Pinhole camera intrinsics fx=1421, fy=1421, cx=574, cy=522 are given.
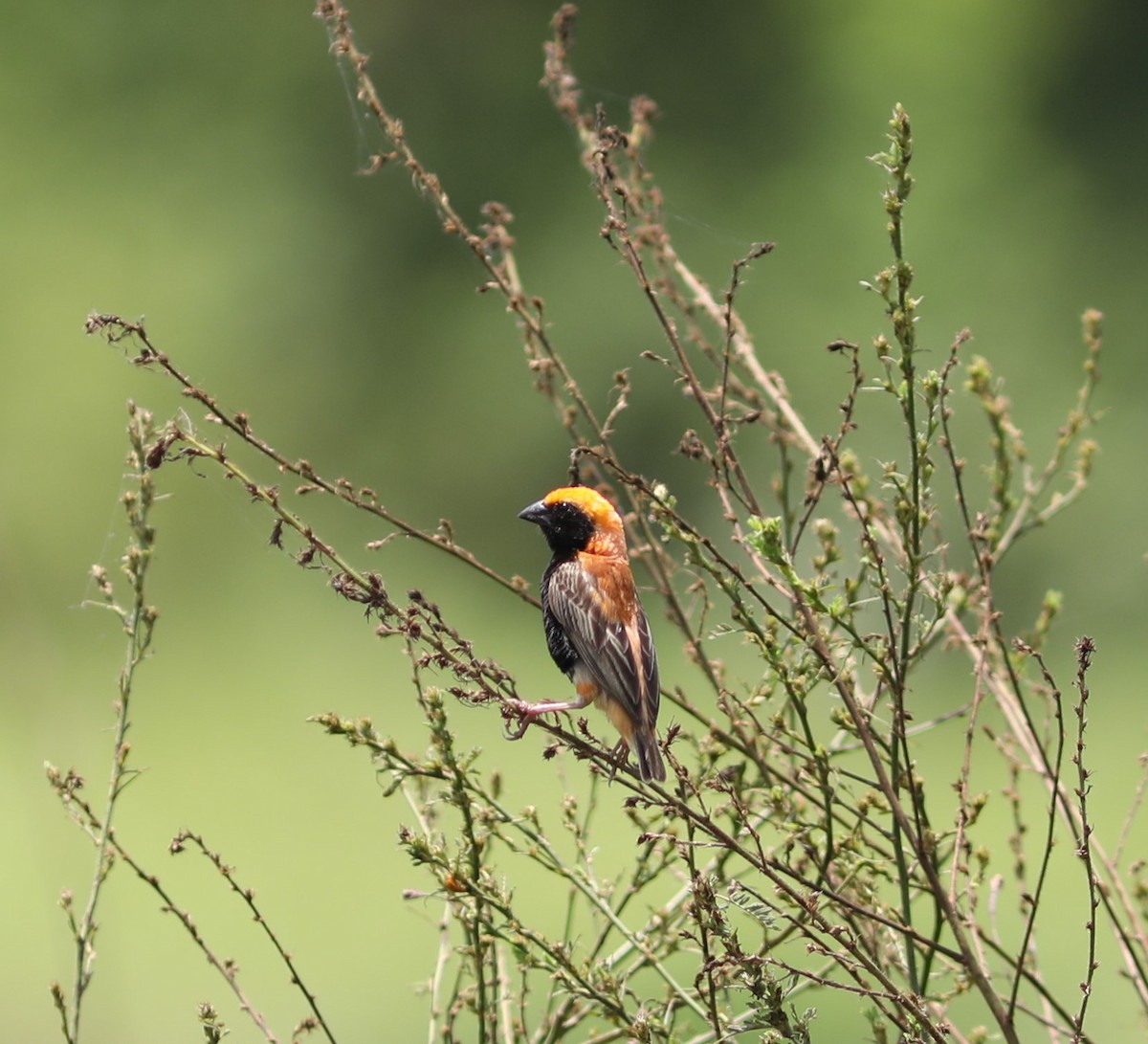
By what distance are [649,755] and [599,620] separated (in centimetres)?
24

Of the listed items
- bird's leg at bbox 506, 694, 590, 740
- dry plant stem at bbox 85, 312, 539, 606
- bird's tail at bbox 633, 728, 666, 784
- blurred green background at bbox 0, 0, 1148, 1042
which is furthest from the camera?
blurred green background at bbox 0, 0, 1148, 1042

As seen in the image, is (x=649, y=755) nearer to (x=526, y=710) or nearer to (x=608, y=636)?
(x=608, y=636)

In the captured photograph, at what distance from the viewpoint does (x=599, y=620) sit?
7.33ft

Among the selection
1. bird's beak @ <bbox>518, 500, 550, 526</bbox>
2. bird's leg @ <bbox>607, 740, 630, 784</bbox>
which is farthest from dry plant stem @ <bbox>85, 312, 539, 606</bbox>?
bird's beak @ <bbox>518, 500, 550, 526</bbox>

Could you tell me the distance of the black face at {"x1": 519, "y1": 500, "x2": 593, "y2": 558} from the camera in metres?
2.39

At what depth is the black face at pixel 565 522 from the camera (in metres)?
2.39

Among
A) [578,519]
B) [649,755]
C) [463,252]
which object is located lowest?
[649,755]

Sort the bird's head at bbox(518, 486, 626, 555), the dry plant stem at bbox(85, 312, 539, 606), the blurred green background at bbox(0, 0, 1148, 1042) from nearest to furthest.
A: 1. the dry plant stem at bbox(85, 312, 539, 606)
2. the bird's head at bbox(518, 486, 626, 555)
3. the blurred green background at bbox(0, 0, 1148, 1042)

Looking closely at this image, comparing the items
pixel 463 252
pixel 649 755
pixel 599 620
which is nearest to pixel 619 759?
pixel 649 755

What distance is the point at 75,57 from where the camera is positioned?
9.57 meters

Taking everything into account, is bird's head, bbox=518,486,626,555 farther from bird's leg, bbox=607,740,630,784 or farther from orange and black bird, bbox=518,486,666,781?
bird's leg, bbox=607,740,630,784

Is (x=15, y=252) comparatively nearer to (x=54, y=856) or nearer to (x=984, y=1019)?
(x=54, y=856)

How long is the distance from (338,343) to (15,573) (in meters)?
2.51

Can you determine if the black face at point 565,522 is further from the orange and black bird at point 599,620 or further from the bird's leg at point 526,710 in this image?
the bird's leg at point 526,710
